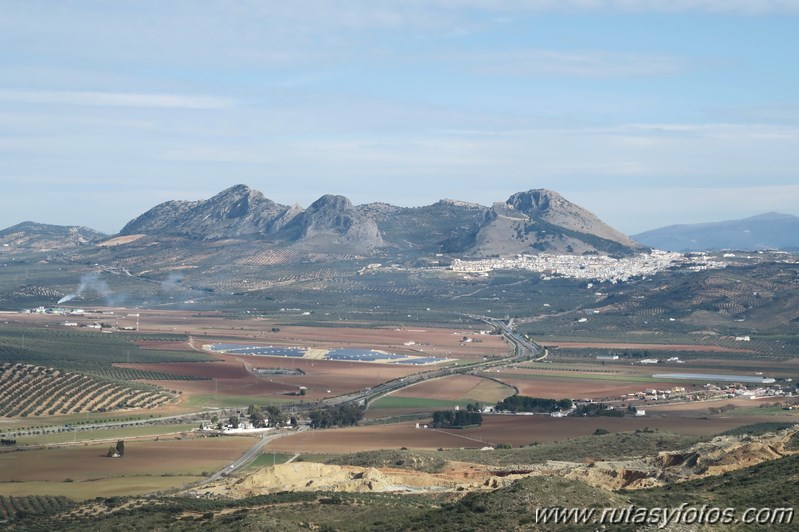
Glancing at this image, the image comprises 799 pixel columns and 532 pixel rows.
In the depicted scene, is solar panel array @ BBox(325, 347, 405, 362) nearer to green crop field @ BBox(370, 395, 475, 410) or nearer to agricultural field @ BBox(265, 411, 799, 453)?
green crop field @ BBox(370, 395, 475, 410)

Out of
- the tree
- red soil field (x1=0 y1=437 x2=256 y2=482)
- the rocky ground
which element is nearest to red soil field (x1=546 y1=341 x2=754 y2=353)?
the tree

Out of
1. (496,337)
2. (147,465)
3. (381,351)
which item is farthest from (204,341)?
(147,465)

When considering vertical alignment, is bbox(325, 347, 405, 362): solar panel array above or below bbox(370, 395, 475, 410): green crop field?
above

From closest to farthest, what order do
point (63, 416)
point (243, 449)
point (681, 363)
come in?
point (243, 449) < point (63, 416) < point (681, 363)

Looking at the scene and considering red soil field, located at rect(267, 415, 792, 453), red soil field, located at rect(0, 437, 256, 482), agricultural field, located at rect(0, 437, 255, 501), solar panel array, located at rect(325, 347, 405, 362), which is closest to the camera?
agricultural field, located at rect(0, 437, 255, 501)

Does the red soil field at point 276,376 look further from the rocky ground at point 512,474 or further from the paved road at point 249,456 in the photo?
the rocky ground at point 512,474

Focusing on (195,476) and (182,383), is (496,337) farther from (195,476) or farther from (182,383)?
(195,476)

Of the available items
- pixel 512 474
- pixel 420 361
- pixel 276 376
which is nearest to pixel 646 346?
pixel 420 361
